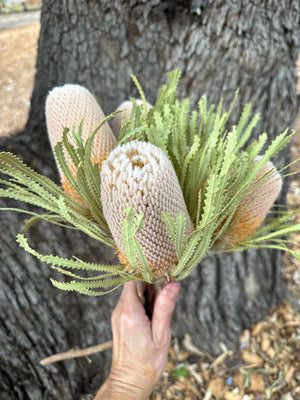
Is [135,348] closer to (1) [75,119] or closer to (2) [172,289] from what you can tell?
(2) [172,289]

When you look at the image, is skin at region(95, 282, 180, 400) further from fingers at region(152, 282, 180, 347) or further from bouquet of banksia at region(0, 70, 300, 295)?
bouquet of banksia at region(0, 70, 300, 295)

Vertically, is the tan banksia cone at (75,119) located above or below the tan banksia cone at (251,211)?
above

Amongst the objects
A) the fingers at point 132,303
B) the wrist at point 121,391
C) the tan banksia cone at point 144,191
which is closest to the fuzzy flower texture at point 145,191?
the tan banksia cone at point 144,191

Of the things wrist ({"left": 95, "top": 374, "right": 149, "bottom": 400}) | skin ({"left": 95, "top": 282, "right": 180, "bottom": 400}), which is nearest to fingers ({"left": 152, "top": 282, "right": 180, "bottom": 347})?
skin ({"left": 95, "top": 282, "right": 180, "bottom": 400})

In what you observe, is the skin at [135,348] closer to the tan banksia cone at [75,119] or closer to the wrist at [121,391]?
the wrist at [121,391]

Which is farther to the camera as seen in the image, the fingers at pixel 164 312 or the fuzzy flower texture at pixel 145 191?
the fingers at pixel 164 312

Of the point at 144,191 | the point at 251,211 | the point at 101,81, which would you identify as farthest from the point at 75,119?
the point at 101,81
